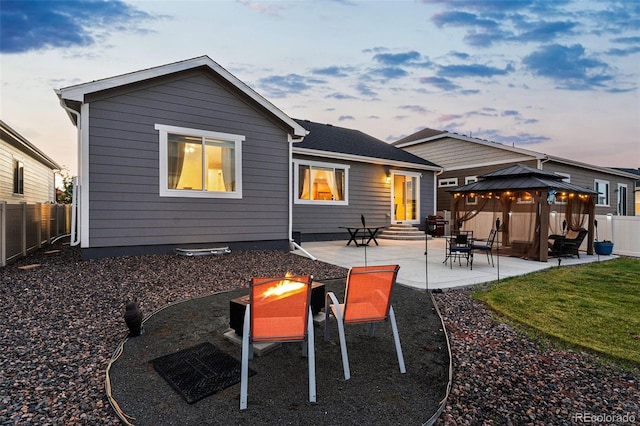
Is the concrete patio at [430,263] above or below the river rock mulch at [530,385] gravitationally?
above

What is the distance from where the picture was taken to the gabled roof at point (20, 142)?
1067 centimetres

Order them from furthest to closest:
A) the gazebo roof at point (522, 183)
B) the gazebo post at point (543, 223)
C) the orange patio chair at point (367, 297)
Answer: the gazebo roof at point (522, 183), the gazebo post at point (543, 223), the orange patio chair at point (367, 297)

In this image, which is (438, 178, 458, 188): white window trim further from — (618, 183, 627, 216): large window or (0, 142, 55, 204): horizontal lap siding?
(0, 142, 55, 204): horizontal lap siding

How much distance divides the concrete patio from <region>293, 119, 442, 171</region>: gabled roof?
11.4 ft

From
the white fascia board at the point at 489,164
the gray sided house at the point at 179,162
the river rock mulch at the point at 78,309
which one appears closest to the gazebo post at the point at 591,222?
the white fascia board at the point at 489,164

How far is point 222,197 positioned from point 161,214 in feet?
4.92

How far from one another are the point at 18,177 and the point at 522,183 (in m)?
18.6

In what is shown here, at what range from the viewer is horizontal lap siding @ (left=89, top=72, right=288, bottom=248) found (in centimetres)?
689

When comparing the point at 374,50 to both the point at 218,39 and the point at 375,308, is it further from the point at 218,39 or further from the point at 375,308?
the point at 375,308

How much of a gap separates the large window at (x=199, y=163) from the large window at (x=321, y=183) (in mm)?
3147

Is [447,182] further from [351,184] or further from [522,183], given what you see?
[522,183]

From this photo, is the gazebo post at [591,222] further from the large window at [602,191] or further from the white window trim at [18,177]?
the white window trim at [18,177]

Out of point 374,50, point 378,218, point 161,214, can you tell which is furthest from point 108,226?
point 374,50

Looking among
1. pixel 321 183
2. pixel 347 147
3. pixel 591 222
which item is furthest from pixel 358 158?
pixel 591 222
